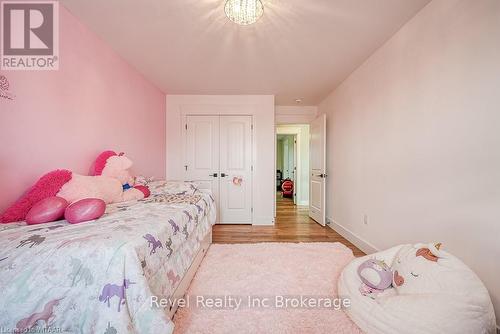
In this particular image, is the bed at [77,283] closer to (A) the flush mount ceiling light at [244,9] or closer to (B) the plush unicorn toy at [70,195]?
(B) the plush unicorn toy at [70,195]

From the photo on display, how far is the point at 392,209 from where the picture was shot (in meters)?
2.03

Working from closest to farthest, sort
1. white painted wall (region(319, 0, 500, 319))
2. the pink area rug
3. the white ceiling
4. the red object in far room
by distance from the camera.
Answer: white painted wall (region(319, 0, 500, 319)), the pink area rug, the white ceiling, the red object in far room

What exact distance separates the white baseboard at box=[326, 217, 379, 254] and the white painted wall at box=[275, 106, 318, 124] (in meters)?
2.14

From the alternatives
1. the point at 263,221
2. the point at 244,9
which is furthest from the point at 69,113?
the point at 263,221

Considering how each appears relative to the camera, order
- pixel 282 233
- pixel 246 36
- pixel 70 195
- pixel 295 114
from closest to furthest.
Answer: pixel 70 195 → pixel 246 36 → pixel 282 233 → pixel 295 114

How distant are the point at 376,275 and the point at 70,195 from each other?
2.21 m

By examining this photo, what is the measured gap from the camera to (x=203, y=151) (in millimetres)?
3811

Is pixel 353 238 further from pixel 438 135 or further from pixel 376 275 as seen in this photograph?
pixel 438 135

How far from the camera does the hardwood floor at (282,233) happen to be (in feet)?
9.61

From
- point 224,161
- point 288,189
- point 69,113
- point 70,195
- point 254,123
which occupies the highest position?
point 254,123

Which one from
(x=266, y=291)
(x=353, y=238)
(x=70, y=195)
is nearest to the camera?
(x=70, y=195)

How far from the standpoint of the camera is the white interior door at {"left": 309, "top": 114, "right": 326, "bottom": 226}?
3572 mm

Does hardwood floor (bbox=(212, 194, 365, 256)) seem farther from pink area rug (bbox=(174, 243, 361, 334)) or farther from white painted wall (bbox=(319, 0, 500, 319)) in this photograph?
white painted wall (bbox=(319, 0, 500, 319))

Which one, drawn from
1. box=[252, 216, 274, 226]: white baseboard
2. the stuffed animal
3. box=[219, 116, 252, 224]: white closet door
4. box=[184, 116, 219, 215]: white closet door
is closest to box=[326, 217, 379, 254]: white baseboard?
→ the stuffed animal
